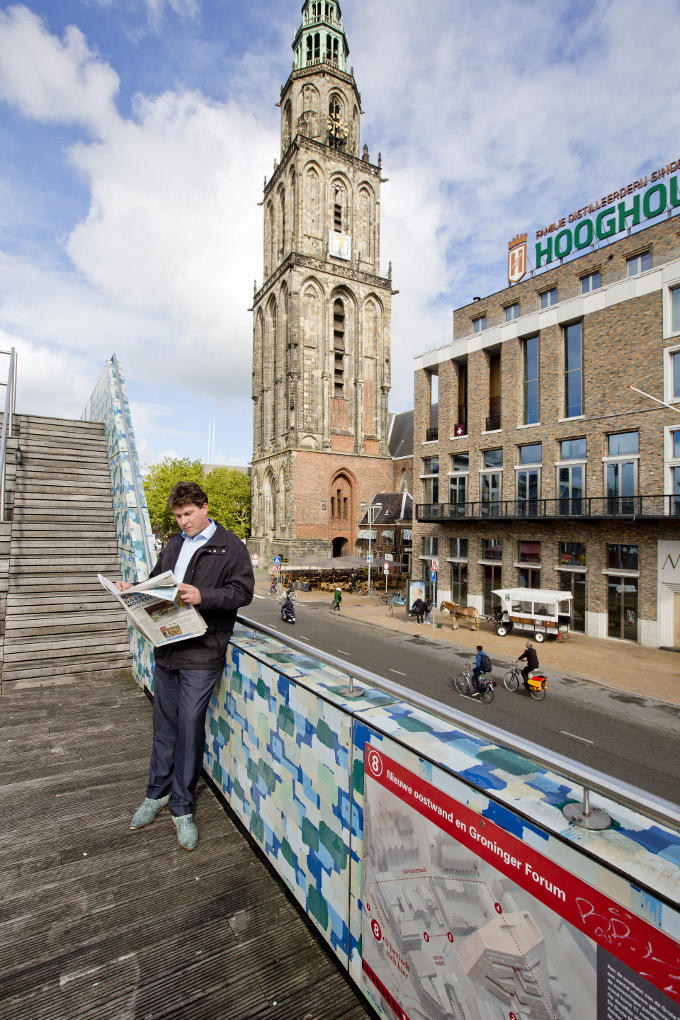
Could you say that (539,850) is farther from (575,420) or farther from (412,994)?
(575,420)

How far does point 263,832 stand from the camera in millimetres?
3133

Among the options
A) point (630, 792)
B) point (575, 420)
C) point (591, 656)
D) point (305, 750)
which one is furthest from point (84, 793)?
point (575, 420)

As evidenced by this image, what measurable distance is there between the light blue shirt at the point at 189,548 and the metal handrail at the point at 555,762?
1.31m

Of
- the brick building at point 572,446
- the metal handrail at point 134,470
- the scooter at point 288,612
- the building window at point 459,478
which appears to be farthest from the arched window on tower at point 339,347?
the metal handrail at point 134,470

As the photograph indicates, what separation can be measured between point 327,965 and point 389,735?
145 cm

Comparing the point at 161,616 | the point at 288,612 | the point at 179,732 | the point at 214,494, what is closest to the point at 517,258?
the point at 288,612

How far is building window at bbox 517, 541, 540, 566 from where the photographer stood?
939 inches

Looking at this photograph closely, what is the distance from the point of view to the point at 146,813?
345 cm

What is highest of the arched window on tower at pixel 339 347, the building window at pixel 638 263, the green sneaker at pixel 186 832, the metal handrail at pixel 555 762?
the arched window on tower at pixel 339 347

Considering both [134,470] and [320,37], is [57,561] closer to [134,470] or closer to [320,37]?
[134,470]

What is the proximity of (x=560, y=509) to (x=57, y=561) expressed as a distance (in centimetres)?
2087

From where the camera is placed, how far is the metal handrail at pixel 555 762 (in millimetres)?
1350

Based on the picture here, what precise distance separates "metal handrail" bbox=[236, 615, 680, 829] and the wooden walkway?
1.37 metres

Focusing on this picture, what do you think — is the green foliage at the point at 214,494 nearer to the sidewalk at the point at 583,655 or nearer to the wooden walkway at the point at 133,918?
the sidewalk at the point at 583,655
